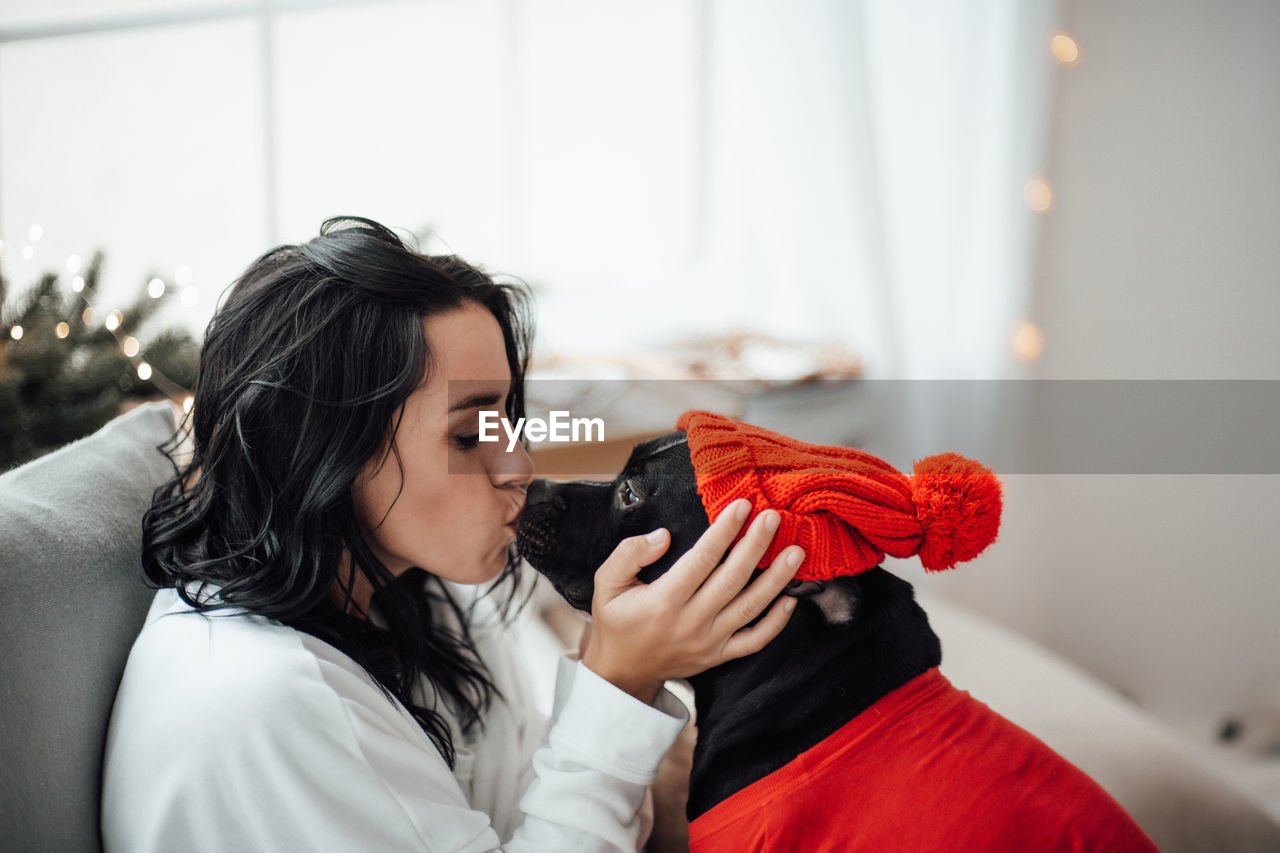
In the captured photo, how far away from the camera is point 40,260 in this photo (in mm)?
2492

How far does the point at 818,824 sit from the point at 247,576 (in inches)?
23.4

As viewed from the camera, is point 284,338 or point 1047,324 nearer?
point 284,338

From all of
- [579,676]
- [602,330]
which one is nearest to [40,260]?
[602,330]

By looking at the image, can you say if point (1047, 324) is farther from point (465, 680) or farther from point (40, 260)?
point (40, 260)

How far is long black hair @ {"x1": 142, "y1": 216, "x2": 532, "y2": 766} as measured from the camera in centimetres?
77

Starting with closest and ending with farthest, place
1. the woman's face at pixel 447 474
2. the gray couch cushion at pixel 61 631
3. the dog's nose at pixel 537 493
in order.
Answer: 1. the gray couch cushion at pixel 61 631
2. the woman's face at pixel 447 474
3. the dog's nose at pixel 537 493

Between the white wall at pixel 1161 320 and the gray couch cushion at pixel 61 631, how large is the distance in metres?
1.79

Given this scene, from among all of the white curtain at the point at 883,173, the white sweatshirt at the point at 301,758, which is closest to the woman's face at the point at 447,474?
the white sweatshirt at the point at 301,758

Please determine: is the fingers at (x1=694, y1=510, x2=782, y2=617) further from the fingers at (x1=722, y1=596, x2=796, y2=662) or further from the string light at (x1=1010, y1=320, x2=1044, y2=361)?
the string light at (x1=1010, y1=320, x2=1044, y2=361)

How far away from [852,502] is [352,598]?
1.84 feet

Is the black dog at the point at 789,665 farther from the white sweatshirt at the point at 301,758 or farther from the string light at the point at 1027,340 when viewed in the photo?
the string light at the point at 1027,340

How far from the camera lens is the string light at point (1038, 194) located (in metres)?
2.06

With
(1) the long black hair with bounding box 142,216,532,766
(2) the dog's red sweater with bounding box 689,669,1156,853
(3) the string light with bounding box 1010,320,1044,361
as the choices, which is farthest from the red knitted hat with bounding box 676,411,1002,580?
(3) the string light with bounding box 1010,320,1044,361
